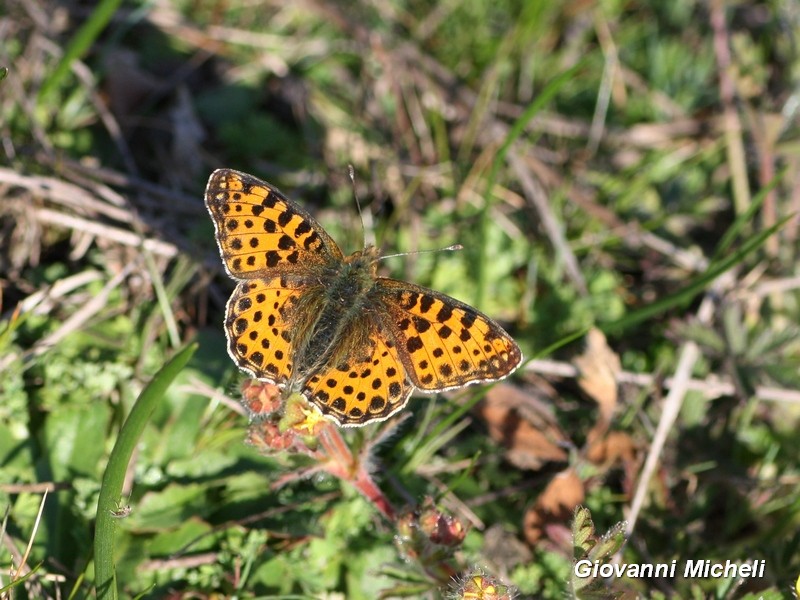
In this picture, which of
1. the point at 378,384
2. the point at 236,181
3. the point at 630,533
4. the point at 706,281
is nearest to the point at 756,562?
the point at 630,533

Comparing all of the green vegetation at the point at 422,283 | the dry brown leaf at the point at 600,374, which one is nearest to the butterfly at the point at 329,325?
the green vegetation at the point at 422,283

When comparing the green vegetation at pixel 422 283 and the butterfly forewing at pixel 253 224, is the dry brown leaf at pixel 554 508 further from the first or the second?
the butterfly forewing at pixel 253 224

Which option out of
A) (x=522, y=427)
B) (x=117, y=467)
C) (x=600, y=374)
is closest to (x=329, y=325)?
(x=117, y=467)

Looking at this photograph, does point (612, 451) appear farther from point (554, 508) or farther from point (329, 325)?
point (329, 325)

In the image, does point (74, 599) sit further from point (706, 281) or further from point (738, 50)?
point (738, 50)

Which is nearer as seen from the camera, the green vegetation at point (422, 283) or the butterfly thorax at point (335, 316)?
the butterfly thorax at point (335, 316)

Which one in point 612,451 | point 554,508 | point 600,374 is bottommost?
point 554,508

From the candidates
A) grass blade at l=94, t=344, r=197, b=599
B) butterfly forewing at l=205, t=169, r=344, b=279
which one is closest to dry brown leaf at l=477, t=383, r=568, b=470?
butterfly forewing at l=205, t=169, r=344, b=279
